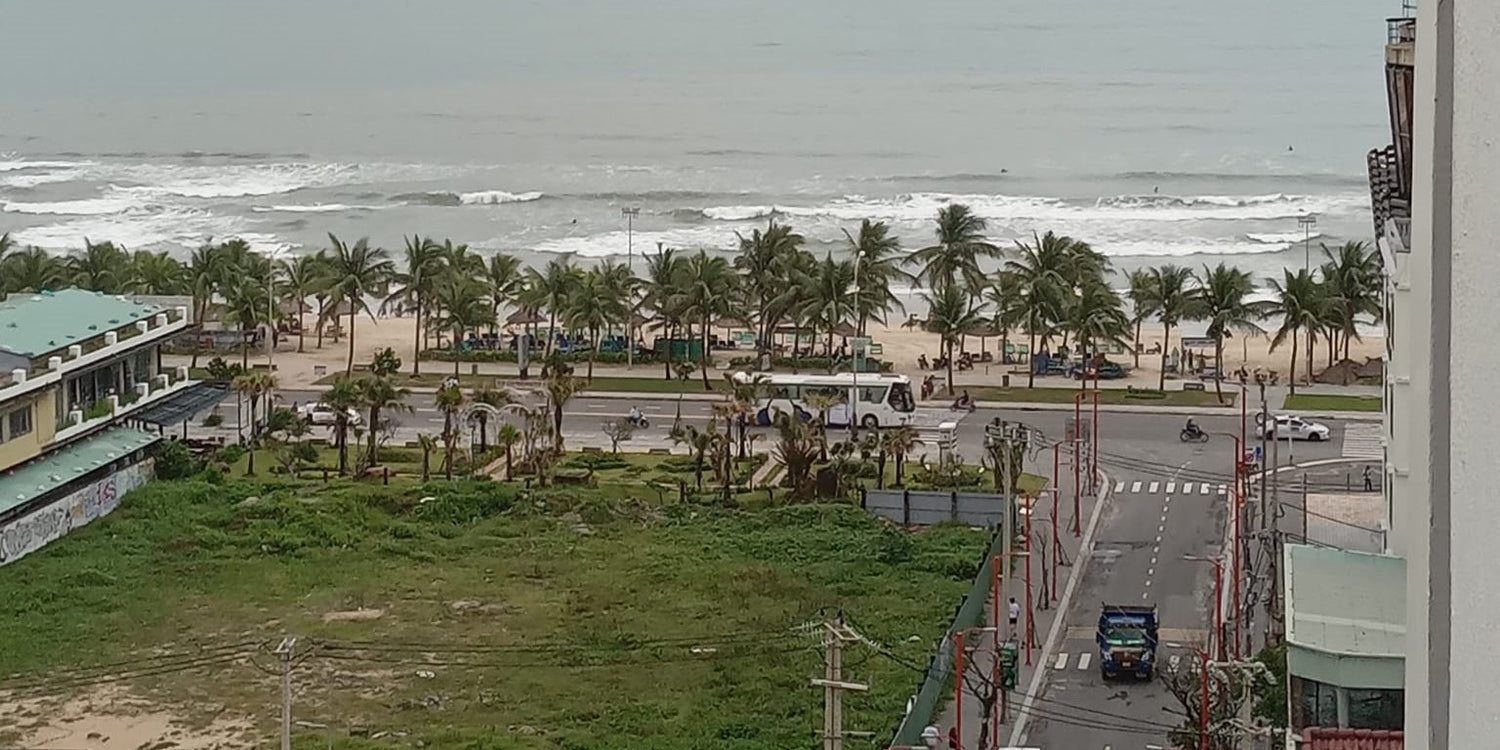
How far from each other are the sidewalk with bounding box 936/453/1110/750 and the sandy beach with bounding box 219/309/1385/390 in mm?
12509

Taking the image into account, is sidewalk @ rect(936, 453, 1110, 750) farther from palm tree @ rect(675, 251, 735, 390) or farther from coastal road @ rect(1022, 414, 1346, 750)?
palm tree @ rect(675, 251, 735, 390)

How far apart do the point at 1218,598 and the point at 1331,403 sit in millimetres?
18988

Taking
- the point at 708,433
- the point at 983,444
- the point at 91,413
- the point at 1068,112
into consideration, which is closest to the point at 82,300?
the point at 91,413

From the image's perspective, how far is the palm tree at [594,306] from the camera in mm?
48344

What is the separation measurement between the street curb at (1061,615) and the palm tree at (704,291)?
13628mm

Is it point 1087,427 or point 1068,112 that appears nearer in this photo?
point 1087,427

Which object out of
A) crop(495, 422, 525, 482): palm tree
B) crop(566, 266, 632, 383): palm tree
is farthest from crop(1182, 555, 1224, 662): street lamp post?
crop(566, 266, 632, 383): palm tree

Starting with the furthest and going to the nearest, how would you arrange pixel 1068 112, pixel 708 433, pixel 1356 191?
pixel 1068 112 < pixel 1356 191 < pixel 708 433

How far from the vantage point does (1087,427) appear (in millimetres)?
41125

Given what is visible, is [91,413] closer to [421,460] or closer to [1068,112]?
[421,460]

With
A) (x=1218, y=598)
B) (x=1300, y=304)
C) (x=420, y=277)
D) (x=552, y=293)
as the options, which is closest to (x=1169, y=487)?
(x=1218, y=598)

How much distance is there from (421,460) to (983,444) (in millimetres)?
11132

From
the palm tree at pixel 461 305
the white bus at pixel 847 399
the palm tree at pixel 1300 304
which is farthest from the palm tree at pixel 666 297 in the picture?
the palm tree at pixel 1300 304

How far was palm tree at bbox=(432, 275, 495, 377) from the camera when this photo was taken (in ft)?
163
